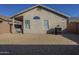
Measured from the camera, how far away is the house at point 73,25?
10.4 m

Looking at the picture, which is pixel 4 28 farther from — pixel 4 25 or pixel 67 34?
pixel 67 34

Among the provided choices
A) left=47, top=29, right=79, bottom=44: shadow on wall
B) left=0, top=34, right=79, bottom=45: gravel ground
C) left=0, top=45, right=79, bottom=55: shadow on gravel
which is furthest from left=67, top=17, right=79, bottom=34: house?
left=0, top=45, right=79, bottom=55: shadow on gravel

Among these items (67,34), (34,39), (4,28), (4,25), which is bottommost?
(34,39)

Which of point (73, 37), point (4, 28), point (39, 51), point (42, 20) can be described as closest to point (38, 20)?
point (42, 20)

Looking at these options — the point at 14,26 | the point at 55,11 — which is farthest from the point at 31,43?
the point at 55,11

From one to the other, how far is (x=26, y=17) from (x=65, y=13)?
1815 mm

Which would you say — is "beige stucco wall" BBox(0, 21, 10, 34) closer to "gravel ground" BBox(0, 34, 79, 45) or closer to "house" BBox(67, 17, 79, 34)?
"gravel ground" BBox(0, 34, 79, 45)

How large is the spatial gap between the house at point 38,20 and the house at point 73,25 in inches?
8.2

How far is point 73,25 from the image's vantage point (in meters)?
10.5

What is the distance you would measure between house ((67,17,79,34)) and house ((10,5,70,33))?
0.21 meters

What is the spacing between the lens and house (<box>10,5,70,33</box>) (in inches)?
410

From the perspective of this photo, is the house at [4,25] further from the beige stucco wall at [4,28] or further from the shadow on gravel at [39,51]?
the shadow on gravel at [39,51]

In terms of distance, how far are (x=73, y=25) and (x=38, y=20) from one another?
5.41 feet

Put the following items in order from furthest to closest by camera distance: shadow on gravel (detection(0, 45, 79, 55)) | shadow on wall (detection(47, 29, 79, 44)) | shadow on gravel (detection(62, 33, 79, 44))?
shadow on gravel (detection(62, 33, 79, 44)) < shadow on wall (detection(47, 29, 79, 44)) < shadow on gravel (detection(0, 45, 79, 55))
